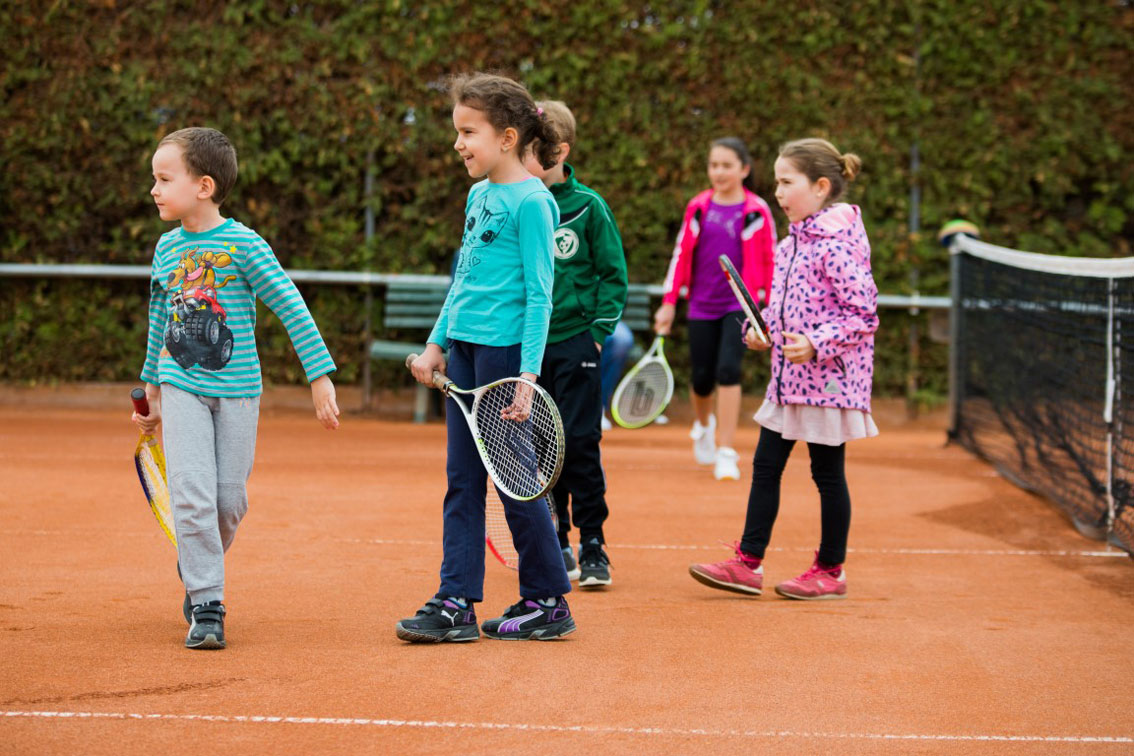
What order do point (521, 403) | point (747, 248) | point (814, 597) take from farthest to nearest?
point (747, 248) < point (814, 597) < point (521, 403)

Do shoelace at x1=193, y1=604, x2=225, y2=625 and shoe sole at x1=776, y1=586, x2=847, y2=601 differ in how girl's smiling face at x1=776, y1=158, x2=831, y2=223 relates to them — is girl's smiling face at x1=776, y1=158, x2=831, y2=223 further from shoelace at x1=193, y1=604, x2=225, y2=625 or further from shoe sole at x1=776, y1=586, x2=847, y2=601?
shoelace at x1=193, y1=604, x2=225, y2=625

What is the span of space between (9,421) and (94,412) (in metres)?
0.86

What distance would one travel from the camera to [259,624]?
425 centimetres

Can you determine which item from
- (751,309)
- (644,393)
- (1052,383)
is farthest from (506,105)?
(1052,383)

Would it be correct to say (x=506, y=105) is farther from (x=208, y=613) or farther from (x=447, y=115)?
(x=447, y=115)

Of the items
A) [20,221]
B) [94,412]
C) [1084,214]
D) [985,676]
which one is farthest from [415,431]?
[985,676]

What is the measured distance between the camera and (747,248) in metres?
7.49

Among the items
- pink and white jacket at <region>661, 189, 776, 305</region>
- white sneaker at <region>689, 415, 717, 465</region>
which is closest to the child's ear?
pink and white jacket at <region>661, 189, 776, 305</region>

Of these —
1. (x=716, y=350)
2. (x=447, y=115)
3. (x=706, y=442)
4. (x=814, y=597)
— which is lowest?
(x=814, y=597)

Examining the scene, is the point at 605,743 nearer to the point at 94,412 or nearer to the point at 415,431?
the point at 415,431

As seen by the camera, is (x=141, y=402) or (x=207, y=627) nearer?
(x=207, y=627)

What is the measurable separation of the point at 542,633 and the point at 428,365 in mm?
860

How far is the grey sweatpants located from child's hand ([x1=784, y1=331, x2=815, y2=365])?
1.79 metres

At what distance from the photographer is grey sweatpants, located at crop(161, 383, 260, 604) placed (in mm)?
3936
